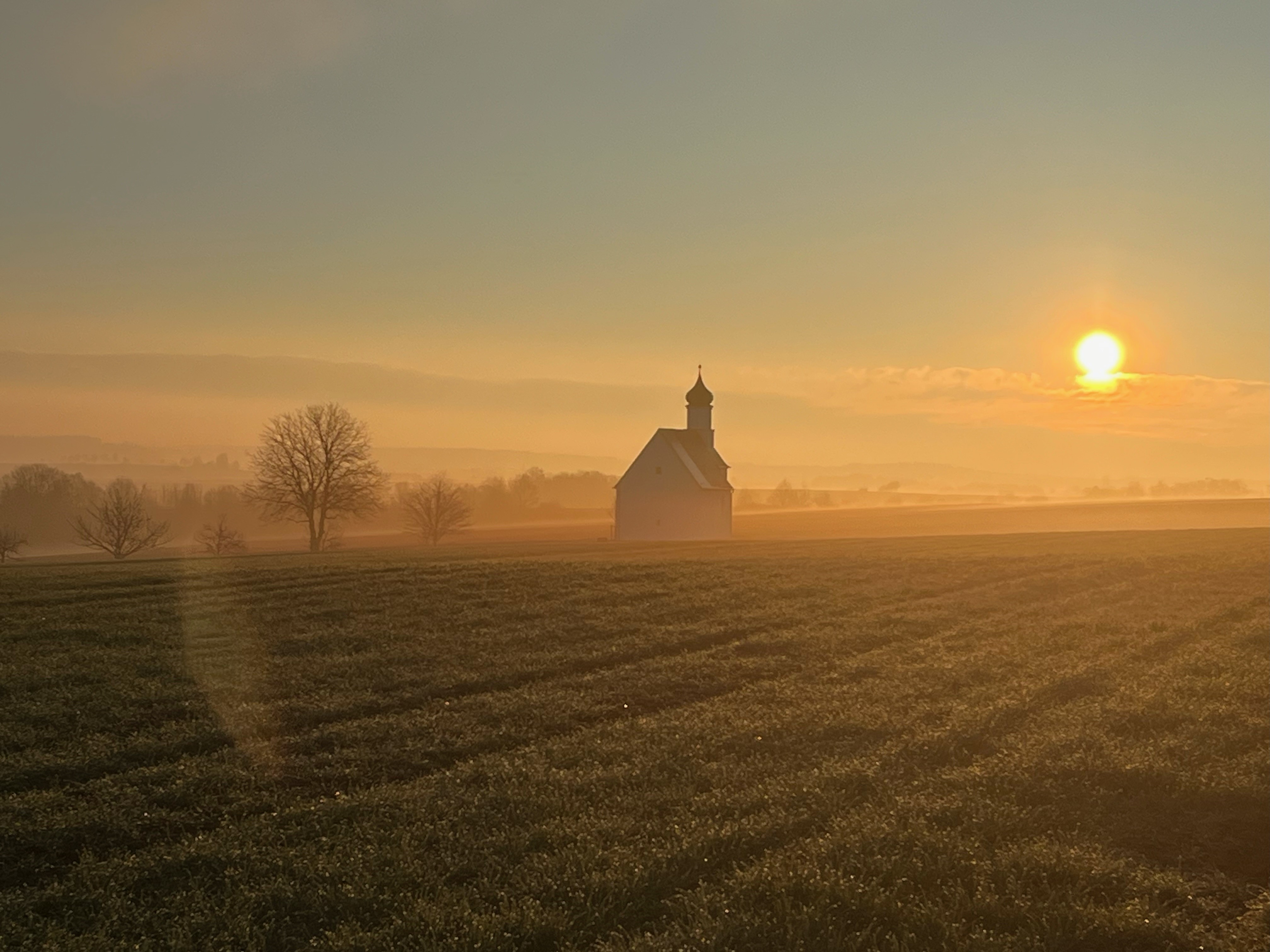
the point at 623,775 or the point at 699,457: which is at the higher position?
the point at 699,457

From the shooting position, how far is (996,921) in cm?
925

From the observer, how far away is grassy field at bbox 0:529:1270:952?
9.29 metres

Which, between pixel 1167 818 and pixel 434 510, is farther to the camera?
pixel 434 510

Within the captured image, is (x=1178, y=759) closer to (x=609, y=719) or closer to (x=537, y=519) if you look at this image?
(x=609, y=719)

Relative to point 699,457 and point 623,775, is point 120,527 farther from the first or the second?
point 623,775

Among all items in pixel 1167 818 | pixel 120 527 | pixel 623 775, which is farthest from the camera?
pixel 120 527

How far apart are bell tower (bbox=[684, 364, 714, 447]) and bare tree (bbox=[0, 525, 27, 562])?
50186 mm

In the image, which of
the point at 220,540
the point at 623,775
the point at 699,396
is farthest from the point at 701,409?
the point at 623,775

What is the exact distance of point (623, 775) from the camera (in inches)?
527

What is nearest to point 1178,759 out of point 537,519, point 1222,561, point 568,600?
point 568,600

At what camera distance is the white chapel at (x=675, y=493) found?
264 feet

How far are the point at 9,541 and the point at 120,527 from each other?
8.60 metres

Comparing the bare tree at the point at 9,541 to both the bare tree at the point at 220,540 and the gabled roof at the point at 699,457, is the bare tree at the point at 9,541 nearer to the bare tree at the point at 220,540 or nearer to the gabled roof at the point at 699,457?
the bare tree at the point at 220,540

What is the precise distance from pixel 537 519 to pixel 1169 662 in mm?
123252
